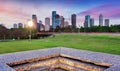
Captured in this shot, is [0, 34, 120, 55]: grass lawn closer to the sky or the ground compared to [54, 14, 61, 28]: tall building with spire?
closer to the ground

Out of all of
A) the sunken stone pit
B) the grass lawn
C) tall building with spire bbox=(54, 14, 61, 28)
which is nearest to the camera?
the sunken stone pit

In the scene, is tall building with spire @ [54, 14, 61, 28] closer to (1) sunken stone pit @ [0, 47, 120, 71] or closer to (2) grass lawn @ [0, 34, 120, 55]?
(2) grass lawn @ [0, 34, 120, 55]

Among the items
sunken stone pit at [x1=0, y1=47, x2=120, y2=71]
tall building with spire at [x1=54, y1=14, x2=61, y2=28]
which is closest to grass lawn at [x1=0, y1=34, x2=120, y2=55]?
sunken stone pit at [x1=0, y1=47, x2=120, y2=71]

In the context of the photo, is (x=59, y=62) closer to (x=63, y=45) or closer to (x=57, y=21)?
(x=63, y=45)

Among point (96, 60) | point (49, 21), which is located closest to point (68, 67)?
point (96, 60)

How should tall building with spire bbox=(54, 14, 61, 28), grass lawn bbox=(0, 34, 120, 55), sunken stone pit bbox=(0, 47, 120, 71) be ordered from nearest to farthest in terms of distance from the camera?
sunken stone pit bbox=(0, 47, 120, 71)
grass lawn bbox=(0, 34, 120, 55)
tall building with spire bbox=(54, 14, 61, 28)

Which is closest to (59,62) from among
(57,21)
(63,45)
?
(63,45)

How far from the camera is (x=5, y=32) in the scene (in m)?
55.2

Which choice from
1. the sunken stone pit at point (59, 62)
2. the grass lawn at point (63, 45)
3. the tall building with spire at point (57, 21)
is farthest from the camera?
the tall building with spire at point (57, 21)

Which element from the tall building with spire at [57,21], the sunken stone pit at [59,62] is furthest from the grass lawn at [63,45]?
the tall building with spire at [57,21]

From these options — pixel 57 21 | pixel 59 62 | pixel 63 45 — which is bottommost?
pixel 59 62

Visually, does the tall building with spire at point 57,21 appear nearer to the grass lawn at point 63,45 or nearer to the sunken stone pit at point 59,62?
the grass lawn at point 63,45

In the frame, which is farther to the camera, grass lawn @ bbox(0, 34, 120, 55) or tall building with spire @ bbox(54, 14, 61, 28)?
tall building with spire @ bbox(54, 14, 61, 28)

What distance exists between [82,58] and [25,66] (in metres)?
2.92
